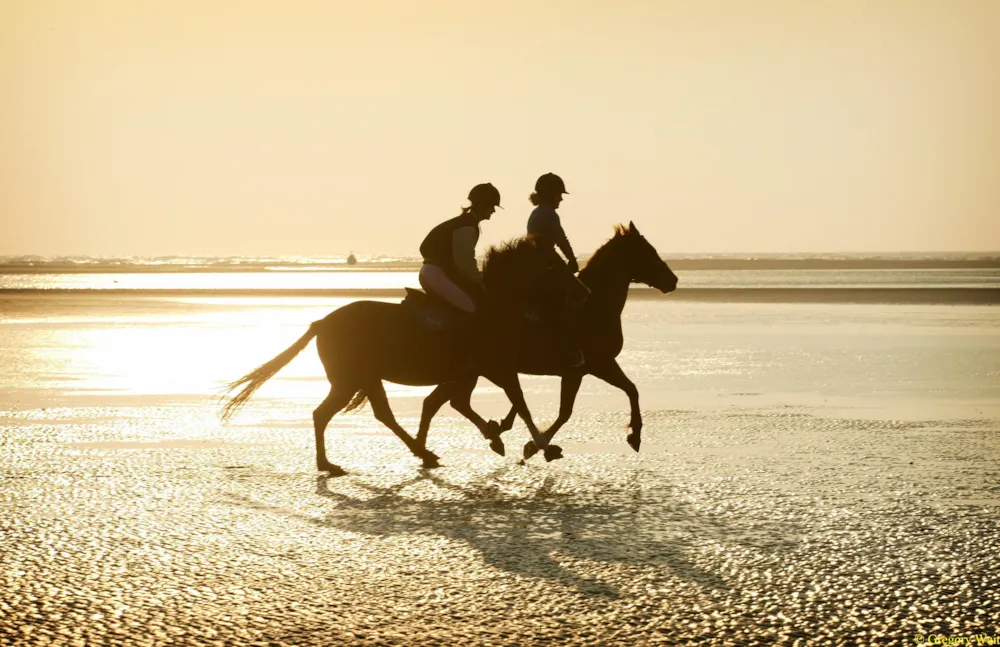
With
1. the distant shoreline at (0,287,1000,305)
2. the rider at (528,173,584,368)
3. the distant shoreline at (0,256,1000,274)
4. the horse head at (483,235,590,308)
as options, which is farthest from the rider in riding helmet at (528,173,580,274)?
the distant shoreline at (0,256,1000,274)

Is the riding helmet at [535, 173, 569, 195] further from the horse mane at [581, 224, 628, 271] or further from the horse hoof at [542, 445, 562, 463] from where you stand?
the horse hoof at [542, 445, 562, 463]

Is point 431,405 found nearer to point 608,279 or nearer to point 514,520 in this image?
point 608,279

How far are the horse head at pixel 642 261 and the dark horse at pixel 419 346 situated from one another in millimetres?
1314

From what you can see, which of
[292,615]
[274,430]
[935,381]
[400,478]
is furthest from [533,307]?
[935,381]

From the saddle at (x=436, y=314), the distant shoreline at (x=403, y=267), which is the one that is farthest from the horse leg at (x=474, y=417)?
the distant shoreline at (x=403, y=267)

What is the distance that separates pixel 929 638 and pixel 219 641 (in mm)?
2988

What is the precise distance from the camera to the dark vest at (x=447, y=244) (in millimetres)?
9625

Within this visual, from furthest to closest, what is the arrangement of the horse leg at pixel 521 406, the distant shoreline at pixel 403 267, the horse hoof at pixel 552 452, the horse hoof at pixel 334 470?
1. the distant shoreline at pixel 403 267
2. the horse leg at pixel 521 406
3. the horse hoof at pixel 552 452
4. the horse hoof at pixel 334 470

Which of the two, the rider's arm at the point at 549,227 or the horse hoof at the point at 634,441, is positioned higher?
the rider's arm at the point at 549,227

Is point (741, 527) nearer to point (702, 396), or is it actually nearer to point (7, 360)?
point (702, 396)

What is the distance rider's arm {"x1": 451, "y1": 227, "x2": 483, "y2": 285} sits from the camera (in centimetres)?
953

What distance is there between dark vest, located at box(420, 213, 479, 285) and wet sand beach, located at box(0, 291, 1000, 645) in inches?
64.5

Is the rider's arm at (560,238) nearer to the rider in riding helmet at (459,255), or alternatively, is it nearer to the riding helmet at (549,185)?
the riding helmet at (549,185)

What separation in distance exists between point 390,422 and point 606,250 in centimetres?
272
